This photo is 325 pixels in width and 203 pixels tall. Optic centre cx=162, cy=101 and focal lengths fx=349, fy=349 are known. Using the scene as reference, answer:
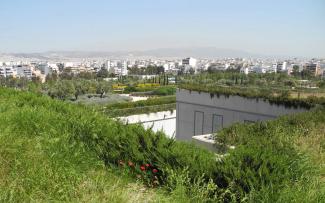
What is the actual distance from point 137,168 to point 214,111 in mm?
10912

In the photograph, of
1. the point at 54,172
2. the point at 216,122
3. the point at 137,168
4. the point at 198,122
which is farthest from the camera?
the point at 198,122

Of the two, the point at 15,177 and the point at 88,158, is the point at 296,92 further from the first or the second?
the point at 15,177

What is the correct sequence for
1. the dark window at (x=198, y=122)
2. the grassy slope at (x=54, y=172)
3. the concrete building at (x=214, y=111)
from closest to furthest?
the grassy slope at (x=54, y=172)
the concrete building at (x=214, y=111)
the dark window at (x=198, y=122)

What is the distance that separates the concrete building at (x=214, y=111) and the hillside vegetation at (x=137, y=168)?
7.63 metres

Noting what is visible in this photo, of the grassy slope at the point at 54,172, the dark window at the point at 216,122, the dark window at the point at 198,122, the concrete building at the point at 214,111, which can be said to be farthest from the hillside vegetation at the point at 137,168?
the dark window at the point at 198,122

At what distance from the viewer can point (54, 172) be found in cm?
343

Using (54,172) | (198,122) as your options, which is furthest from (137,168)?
(198,122)

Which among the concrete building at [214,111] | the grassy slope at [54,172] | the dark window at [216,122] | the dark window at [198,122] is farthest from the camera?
the dark window at [198,122]

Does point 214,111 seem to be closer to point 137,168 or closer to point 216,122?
point 216,122

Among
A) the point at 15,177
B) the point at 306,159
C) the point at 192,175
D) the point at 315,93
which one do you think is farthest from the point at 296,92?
the point at 15,177

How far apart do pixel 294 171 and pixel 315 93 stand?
10016 millimetres

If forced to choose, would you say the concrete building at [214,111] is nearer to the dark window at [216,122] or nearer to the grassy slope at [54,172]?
the dark window at [216,122]

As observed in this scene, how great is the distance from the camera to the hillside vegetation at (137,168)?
3.12 metres

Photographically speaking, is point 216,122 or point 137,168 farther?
point 216,122
